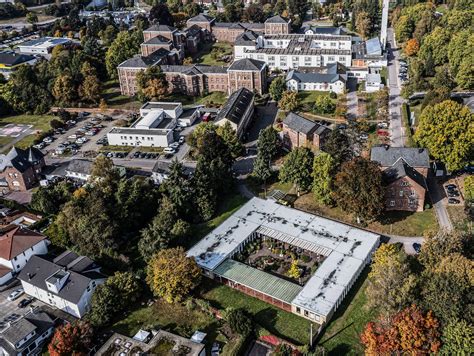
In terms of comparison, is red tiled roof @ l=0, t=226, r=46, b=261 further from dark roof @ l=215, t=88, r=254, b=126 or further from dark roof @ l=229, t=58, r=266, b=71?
dark roof @ l=229, t=58, r=266, b=71

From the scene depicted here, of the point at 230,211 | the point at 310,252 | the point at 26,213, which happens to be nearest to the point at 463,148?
the point at 310,252

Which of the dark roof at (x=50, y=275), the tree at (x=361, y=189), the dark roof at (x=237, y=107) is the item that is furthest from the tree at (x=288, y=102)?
the dark roof at (x=50, y=275)

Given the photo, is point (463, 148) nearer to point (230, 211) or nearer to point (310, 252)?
point (310, 252)

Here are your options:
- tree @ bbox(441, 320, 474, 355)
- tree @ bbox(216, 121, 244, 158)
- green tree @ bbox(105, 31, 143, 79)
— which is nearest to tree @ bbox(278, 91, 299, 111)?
tree @ bbox(216, 121, 244, 158)

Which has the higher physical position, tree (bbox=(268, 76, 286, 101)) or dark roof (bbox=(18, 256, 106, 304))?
tree (bbox=(268, 76, 286, 101))

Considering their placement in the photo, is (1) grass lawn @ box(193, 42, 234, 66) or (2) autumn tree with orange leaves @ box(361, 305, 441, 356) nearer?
(2) autumn tree with orange leaves @ box(361, 305, 441, 356)

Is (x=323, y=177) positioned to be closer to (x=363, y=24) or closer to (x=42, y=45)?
(x=363, y=24)

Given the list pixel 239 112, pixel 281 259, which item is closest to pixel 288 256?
pixel 281 259
